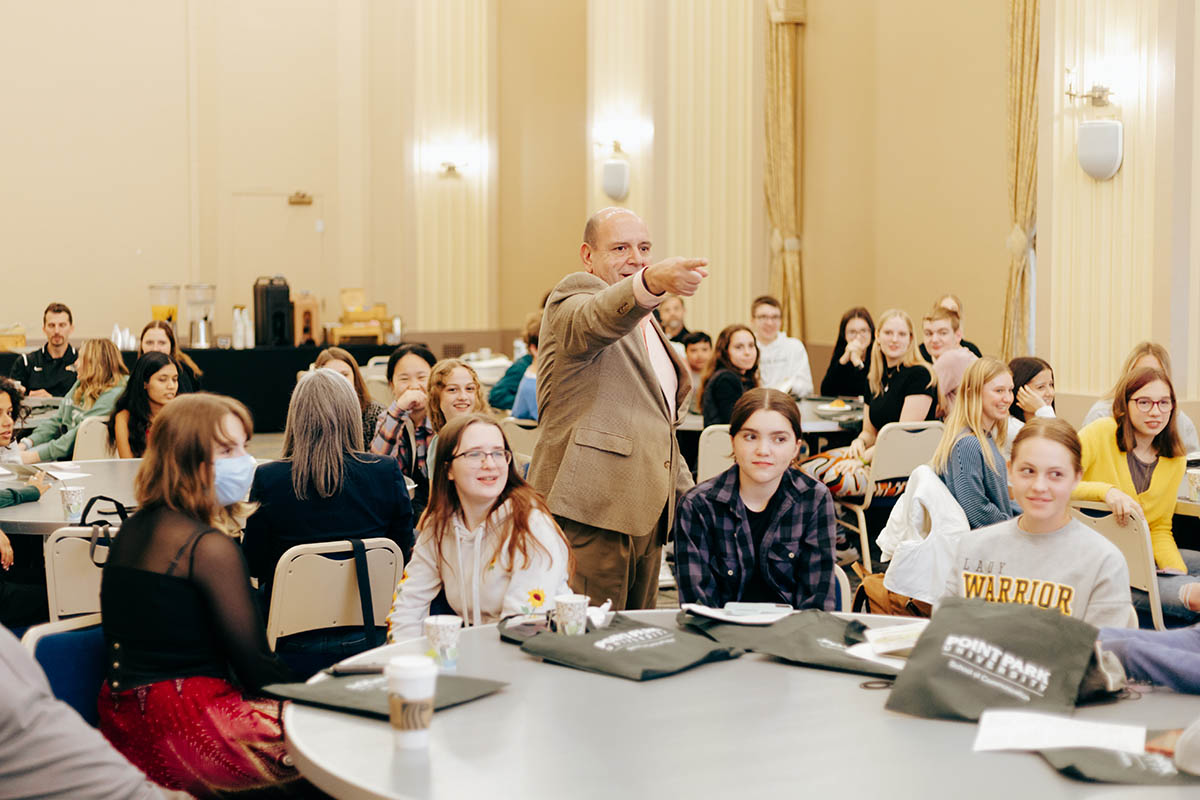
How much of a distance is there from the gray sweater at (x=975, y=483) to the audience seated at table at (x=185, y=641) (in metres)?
2.53

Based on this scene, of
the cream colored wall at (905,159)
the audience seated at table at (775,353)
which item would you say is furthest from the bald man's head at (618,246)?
the cream colored wall at (905,159)

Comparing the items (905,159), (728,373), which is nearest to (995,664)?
(728,373)

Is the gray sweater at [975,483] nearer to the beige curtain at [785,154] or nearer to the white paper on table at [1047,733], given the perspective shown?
the white paper on table at [1047,733]

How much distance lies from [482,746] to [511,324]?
12003mm

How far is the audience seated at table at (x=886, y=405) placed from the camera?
19.2ft

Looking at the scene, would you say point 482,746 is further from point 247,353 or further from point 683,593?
point 247,353

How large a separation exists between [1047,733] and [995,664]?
0.50 ft

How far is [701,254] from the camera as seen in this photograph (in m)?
10.2

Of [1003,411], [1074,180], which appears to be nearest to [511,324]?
[1074,180]

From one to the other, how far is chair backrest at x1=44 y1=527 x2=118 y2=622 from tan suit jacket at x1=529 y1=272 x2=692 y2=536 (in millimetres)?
1225

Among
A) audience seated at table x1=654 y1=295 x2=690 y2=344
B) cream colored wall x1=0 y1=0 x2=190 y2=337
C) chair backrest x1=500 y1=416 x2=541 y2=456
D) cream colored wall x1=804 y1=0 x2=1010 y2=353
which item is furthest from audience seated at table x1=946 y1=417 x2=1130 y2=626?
cream colored wall x1=0 y1=0 x2=190 y2=337

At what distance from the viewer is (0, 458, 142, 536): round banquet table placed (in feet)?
13.0

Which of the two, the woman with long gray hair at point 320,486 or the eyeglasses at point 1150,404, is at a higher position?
the eyeglasses at point 1150,404

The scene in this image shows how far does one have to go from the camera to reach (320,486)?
3617 millimetres
